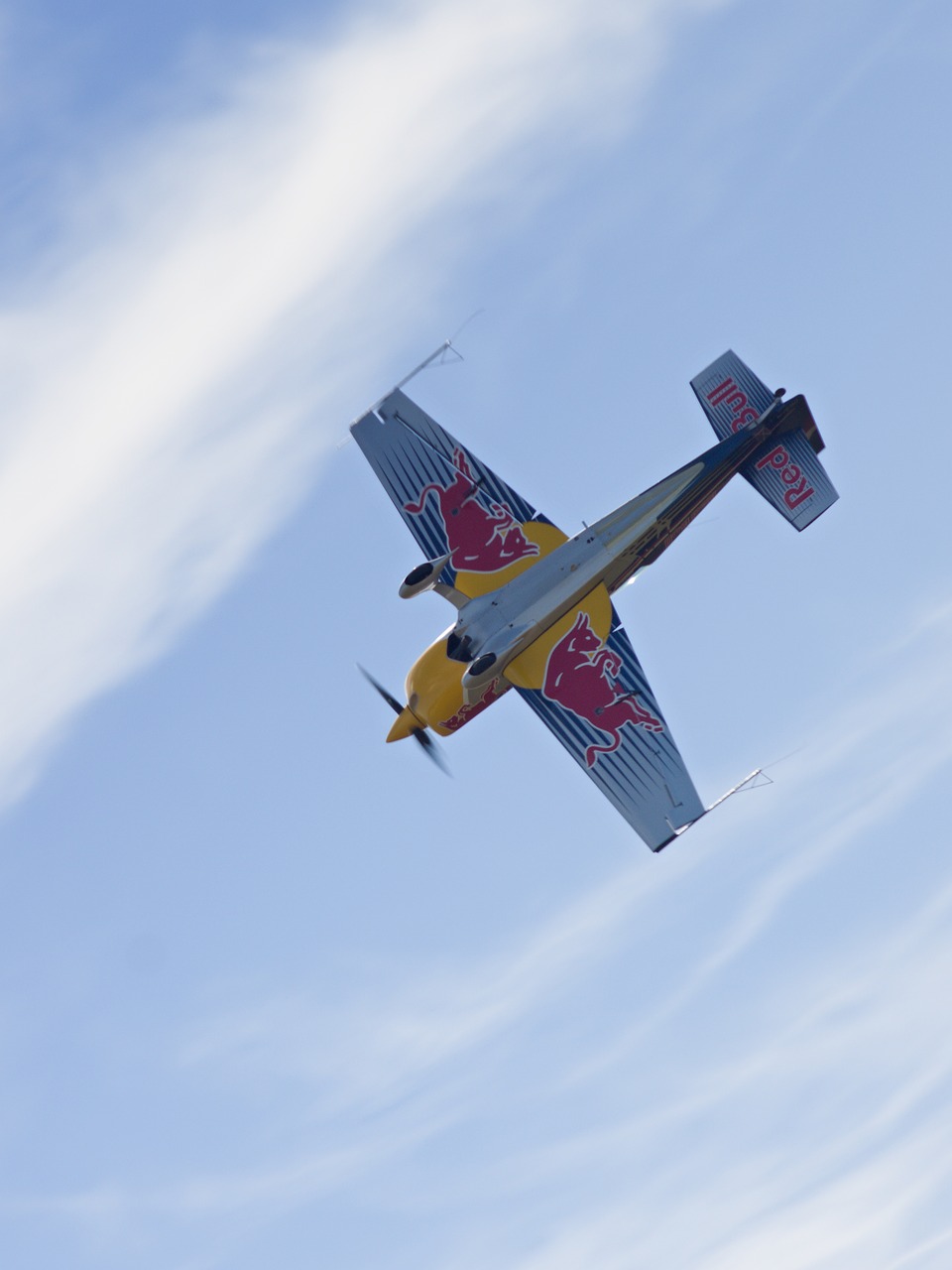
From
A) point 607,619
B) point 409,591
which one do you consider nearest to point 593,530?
point 607,619

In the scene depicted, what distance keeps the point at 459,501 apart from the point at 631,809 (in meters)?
9.54

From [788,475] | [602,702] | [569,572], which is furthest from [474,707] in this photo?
[788,475]

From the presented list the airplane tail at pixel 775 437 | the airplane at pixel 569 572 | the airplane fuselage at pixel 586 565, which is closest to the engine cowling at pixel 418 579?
the airplane at pixel 569 572

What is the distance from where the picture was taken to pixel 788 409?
155ft

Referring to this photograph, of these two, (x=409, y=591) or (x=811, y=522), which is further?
(x=811, y=522)

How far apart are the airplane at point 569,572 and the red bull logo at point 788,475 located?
0.03m

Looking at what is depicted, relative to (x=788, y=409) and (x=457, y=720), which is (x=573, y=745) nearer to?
(x=457, y=720)

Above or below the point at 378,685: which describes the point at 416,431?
above

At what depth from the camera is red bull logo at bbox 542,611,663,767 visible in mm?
44781

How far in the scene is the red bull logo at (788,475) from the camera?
154 feet

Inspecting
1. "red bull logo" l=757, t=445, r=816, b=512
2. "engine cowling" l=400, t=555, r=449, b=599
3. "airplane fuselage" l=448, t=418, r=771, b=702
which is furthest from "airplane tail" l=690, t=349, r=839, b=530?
"engine cowling" l=400, t=555, r=449, b=599

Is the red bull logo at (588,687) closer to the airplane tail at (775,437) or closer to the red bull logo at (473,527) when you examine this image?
the red bull logo at (473,527)

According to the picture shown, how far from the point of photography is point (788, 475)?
4709 centimetres

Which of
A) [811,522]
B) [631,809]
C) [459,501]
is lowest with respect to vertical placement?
[631,809]
